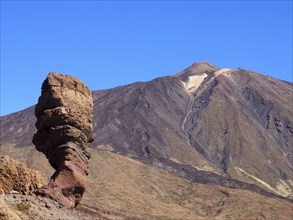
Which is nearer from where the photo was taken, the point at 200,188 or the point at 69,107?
the point at 69,107

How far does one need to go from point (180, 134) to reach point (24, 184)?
163837 mm

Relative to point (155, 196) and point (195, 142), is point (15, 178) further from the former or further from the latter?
point (195, 142)

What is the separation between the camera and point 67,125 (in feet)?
84.0

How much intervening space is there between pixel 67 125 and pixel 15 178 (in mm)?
3705

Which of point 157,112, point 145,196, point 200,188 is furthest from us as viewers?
point 157,112

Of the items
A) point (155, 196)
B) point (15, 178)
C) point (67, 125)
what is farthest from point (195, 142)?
point (15, 178)

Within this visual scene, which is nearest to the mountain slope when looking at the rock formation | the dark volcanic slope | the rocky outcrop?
the dark volcanic slope

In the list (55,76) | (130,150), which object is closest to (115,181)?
(130,150)

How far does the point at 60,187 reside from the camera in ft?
79.5

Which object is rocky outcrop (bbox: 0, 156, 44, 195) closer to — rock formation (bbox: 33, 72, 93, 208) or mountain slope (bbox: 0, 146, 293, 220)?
rock formation (bbox: 33, 72, 93, 208)

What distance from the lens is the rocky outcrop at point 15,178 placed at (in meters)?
22.3

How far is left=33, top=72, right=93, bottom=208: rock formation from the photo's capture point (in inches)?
987

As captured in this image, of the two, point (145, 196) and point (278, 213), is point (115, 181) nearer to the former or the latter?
point (145, 196)

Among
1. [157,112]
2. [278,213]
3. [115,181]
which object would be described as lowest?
[278,213]
